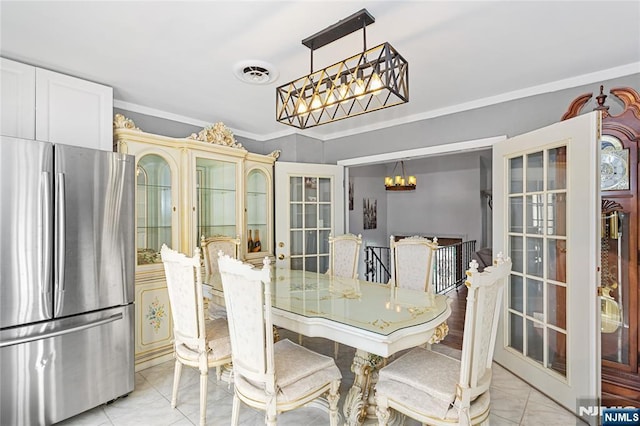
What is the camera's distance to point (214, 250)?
10.8 feet

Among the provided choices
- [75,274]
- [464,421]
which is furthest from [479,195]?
[75,274]

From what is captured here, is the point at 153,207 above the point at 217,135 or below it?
below

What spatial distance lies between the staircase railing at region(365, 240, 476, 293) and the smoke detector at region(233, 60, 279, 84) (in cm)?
450

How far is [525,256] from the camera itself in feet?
8.97

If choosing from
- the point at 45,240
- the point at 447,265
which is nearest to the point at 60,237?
the point at 45,240

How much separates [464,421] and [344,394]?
125 centimetres

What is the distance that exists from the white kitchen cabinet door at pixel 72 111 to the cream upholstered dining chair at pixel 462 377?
279 cm

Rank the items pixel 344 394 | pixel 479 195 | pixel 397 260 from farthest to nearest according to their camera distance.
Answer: pixel 479 195
pixel 397 260
pixel 344 394

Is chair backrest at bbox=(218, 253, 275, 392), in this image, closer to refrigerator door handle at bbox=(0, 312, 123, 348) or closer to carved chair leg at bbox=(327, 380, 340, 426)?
carved chair leg at bbox=(327, 380, 340, 426)

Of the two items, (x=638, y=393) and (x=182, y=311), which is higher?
(x=182, y=311)

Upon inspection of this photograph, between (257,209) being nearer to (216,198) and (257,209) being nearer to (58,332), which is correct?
(216,198)

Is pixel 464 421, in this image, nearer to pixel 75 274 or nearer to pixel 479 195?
pixel 75 274

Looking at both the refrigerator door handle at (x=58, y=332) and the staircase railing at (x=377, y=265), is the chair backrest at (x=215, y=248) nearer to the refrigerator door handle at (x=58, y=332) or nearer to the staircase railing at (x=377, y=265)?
the refrigerator door handle at (x=58, y=332)

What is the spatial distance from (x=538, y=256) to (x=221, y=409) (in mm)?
2680
